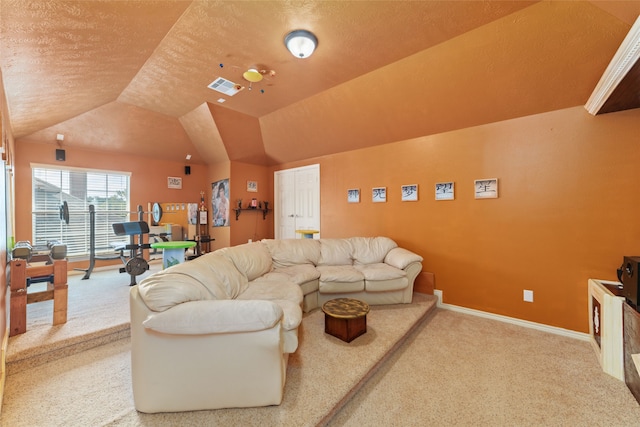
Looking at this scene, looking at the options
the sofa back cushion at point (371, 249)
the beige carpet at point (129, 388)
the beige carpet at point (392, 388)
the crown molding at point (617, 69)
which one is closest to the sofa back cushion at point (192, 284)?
the beige carpet at point (129, 388)

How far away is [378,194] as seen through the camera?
13.7 feet

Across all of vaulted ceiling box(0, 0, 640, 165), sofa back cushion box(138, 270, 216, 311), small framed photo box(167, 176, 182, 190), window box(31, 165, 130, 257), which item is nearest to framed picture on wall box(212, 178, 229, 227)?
small framed photo box(167, 176, 182, 190)

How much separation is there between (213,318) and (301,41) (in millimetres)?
2293

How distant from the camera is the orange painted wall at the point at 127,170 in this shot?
4059 mm

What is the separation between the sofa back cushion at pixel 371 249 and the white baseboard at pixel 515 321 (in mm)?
871

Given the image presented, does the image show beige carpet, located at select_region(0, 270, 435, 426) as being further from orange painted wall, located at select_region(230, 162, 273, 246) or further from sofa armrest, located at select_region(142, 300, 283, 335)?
orange painted wall, located at select_region(230, 162, 273, 246)

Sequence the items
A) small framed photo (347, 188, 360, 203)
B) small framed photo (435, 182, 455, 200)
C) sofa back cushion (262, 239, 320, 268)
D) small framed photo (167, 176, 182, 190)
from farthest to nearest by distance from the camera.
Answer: small framed photo (167, 176, 182, 190) < small framed photo (347, 188, 360, 203) < sofa back cushion (262, 239, 320, 268) < small framed photo (435, 182, 455, 200)

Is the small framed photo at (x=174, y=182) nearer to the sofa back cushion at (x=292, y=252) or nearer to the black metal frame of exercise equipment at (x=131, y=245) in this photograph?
the black metal frame of exercise equipment at (x=131, y=245)

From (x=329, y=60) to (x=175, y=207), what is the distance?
160 inches

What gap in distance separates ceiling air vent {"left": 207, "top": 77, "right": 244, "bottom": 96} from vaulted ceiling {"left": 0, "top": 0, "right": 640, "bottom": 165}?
4.0 inches

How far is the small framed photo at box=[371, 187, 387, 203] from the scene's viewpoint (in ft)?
13.5

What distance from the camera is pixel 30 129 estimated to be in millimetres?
3754

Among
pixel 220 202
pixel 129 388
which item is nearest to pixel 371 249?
pixel 129 388

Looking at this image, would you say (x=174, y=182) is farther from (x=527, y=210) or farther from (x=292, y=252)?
(x=527, y=210)
